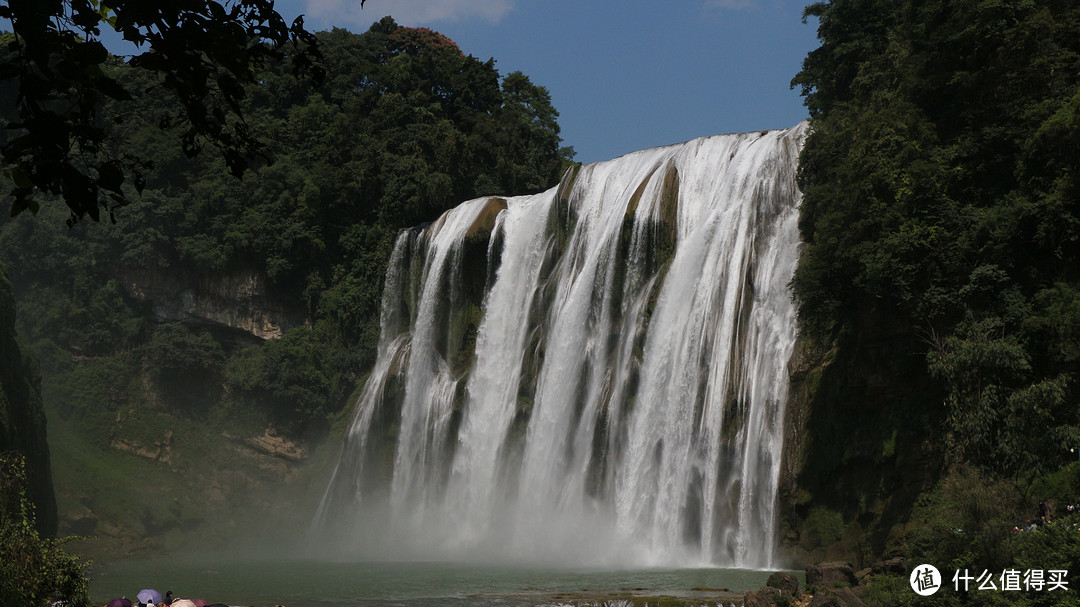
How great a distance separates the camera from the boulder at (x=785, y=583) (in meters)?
15.5

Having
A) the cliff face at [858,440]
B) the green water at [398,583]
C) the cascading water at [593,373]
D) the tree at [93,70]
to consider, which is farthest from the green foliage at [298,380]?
the tree at [93,70]

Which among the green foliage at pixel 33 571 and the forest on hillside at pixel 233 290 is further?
the forest on hillside at pixel 233 290

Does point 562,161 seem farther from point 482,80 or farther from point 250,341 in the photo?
point 250,341

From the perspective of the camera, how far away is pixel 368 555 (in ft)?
110

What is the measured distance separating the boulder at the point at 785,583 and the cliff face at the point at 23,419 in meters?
18.9

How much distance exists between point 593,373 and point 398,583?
31.9 feet

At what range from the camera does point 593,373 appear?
29812mm

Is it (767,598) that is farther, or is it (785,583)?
(785,583)

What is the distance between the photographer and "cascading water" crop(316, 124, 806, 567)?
25.0 metres

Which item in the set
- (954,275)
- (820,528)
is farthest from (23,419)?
(954,275)

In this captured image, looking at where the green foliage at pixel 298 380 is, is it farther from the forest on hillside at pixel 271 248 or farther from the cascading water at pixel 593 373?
the cascading water at pixel 593 373

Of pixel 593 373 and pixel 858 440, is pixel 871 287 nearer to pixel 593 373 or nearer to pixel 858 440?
pixel 858 440

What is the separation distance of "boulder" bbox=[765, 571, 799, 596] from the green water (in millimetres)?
2055

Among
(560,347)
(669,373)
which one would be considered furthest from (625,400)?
(560,347)
